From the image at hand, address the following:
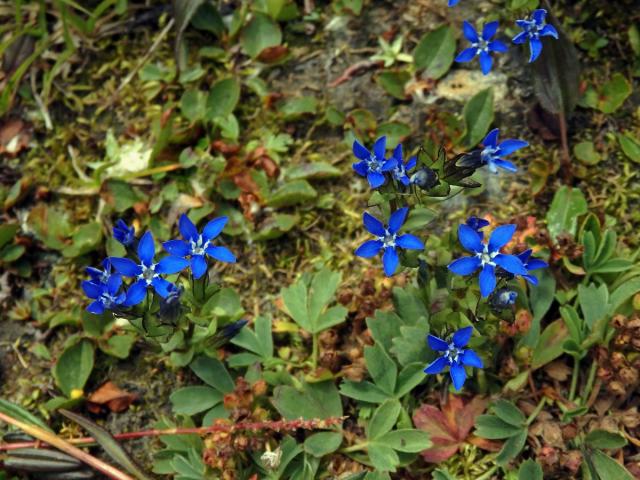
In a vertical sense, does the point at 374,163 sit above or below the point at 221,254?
above

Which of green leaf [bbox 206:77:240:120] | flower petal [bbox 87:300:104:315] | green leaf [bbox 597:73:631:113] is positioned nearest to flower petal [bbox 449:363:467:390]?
flower petal [bbox 87:300:104:315]

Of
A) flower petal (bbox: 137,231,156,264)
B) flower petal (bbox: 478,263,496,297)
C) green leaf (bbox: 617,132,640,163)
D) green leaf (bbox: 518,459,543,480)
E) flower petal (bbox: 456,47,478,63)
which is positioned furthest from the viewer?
green leaf (bbox: 617,132,640,163)

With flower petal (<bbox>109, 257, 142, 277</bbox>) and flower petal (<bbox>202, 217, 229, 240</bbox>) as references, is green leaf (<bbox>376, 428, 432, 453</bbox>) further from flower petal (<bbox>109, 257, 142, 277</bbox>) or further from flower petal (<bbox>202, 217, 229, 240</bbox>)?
flower petal (<bbox>109, 257, 142, 277</bbox>)

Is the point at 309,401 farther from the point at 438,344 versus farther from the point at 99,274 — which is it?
the point at 99,274

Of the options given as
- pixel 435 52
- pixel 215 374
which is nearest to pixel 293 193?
pixel 215 374

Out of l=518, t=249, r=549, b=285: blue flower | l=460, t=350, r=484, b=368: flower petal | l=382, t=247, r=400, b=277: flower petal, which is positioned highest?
l=382, t=247, r=400, b=277: flower petal

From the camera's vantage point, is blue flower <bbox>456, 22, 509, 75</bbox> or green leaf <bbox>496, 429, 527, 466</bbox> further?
blue flower <bbox>456, 22, 509, 75</bbox>
